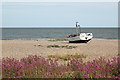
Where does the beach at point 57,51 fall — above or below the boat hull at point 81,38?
below

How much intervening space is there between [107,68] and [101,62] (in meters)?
1.19

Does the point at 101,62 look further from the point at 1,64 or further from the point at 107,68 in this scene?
the point at 1,64

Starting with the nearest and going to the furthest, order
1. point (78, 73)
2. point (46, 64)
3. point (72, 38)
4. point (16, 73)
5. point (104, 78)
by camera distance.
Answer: point (104, 78), point (78, 73), point (16, 73), point (46, 64), point (72, 38)

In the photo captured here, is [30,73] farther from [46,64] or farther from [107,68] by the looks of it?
[107,68]

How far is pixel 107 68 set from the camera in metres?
8.44

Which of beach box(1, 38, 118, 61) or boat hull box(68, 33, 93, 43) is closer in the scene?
beach box(1, 38, 118, 61)

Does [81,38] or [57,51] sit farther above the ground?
[81,38]

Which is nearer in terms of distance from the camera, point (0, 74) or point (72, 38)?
point (0, 74)

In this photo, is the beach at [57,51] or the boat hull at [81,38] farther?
the boat hull at [81,38]

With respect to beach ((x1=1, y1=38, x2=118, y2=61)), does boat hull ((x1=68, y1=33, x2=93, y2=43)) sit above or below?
above

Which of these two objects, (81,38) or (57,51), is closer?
(57,51)

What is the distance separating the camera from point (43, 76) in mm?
7352

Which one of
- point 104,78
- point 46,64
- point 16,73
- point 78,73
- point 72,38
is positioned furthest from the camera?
point 72,38

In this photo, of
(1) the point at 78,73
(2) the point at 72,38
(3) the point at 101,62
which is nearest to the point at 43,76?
(1) the point at 78,73
